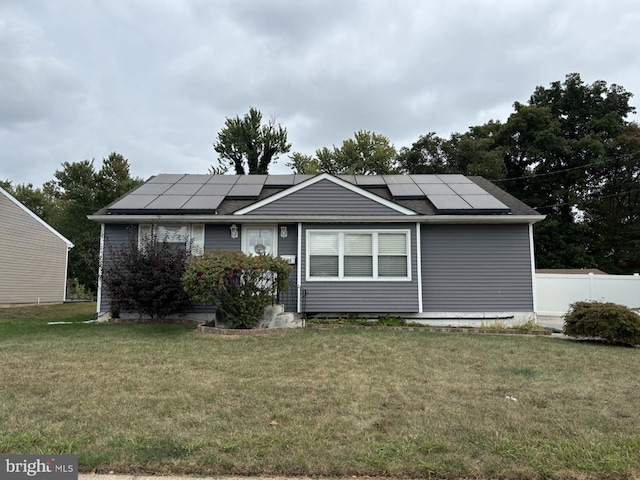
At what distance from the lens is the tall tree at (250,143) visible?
2755 cm

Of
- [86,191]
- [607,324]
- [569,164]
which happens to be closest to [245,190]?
[607,324]

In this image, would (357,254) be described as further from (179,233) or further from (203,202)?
(179,233)

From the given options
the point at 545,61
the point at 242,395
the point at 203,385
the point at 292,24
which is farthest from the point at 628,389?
the point at 545,61

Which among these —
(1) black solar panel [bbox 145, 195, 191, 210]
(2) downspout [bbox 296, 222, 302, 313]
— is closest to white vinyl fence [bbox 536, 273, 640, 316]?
(2) downspout [bbox 296, 222, 302, 313]

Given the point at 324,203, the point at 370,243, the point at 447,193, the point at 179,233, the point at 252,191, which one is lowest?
the point at 370,243

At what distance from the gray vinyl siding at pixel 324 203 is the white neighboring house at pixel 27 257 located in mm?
15630

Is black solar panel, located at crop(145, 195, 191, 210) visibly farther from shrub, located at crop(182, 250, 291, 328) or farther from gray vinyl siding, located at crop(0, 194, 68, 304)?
gray vinyl siding, located at crop(0, 194, 68, 304)

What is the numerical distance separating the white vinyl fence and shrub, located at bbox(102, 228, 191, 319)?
1262 cm

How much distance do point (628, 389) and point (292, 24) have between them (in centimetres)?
1143

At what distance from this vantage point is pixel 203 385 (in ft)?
16.5

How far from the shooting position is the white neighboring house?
1953 cm

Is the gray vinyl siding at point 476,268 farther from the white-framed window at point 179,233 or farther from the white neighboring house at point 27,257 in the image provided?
the white neighboring house at point 27,257

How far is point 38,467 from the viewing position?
2.93 meters

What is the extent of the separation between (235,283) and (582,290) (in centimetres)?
1289
